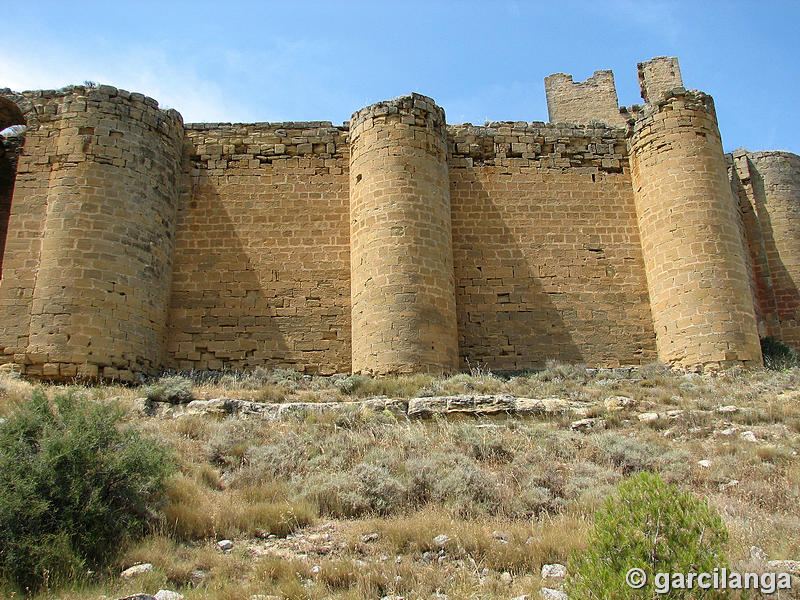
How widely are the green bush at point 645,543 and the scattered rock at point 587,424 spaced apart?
4.40m

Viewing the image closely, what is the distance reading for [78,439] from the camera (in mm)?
6020

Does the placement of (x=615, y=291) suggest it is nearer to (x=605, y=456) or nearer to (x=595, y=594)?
(x=605, y=456)

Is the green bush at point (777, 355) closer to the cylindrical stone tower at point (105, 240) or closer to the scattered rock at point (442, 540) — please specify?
the scattered rock at point (442, 540)

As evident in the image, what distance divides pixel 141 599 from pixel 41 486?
1.58 metres

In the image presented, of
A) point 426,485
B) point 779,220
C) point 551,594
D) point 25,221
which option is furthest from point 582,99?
point 551,594

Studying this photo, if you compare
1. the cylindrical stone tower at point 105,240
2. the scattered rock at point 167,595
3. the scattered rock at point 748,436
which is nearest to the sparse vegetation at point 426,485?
the scattered rock at point 748,436

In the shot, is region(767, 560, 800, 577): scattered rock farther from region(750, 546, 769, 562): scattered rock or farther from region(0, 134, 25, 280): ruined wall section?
region(0, 134, 25, 280): ruined wall section

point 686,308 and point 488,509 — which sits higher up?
point 686,308

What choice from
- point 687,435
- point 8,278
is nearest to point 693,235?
point 687,435

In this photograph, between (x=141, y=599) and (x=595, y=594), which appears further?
(x=141, y=599)

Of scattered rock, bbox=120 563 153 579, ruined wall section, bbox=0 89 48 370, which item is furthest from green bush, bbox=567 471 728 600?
ruined wall section, bbox=0 89 48 370

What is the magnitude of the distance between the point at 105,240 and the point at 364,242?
4.15 metres

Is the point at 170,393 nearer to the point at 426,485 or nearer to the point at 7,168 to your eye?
the point at 426,485

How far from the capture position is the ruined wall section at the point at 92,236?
11266 millimetres
